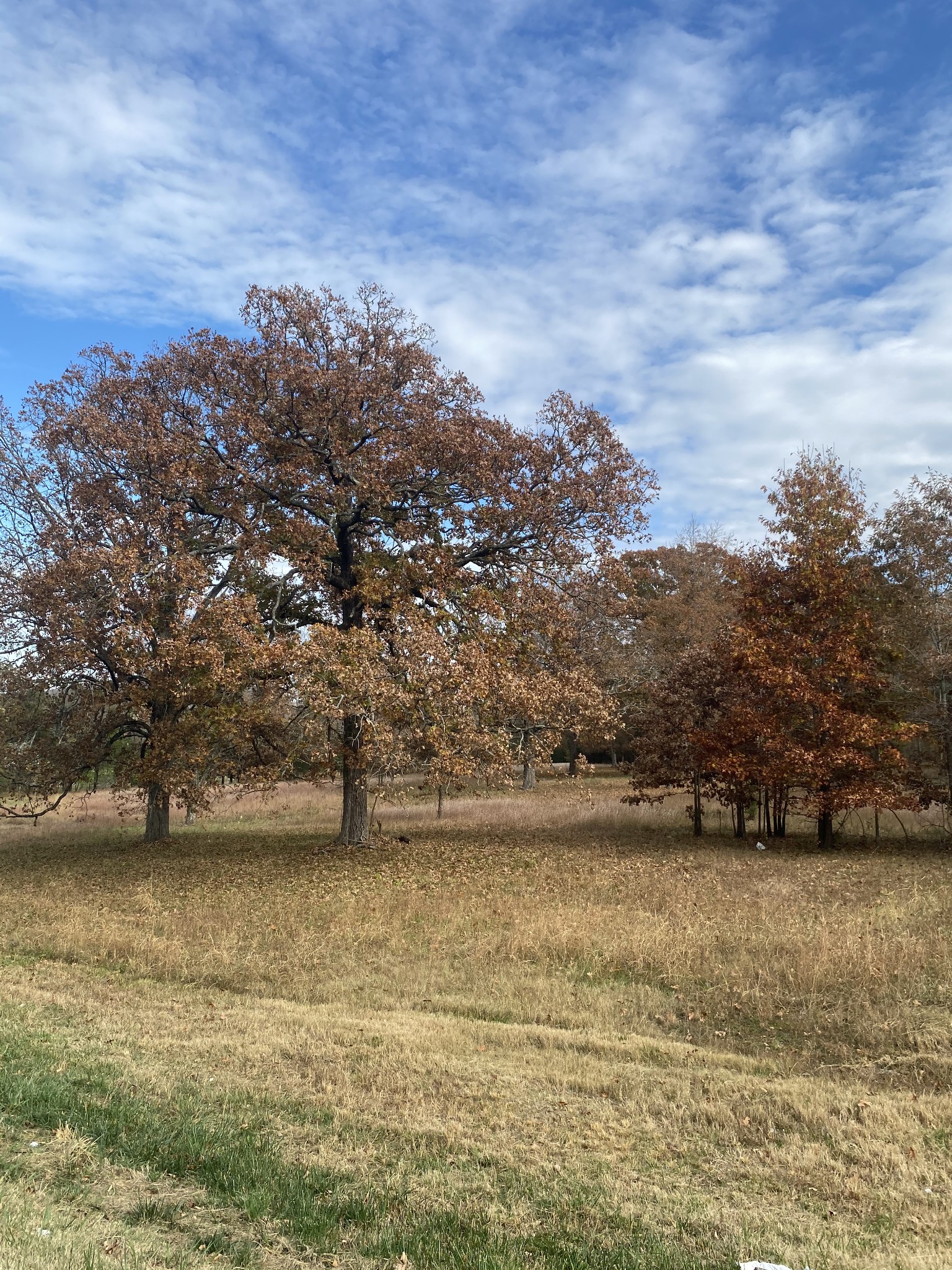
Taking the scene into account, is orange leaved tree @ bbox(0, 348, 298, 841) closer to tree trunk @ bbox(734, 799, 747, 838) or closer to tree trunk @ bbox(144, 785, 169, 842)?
tree trunk @ bbox(144, 785, 169, 842)

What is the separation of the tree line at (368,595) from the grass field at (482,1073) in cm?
380

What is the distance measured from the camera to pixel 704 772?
21703 millimetres

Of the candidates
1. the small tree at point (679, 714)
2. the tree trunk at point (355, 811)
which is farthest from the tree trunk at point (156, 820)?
the small tree at point (679, 714)

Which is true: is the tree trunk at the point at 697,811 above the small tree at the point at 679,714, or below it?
below

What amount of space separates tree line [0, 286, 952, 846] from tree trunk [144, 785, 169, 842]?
1330 millimetres

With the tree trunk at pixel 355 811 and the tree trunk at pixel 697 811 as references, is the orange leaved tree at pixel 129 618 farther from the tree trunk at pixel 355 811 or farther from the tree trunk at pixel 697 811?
the tree trunk at pixel 697 811

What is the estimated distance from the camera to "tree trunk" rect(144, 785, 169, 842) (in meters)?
22.9

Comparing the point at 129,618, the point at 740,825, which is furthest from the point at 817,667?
the point at 129,618

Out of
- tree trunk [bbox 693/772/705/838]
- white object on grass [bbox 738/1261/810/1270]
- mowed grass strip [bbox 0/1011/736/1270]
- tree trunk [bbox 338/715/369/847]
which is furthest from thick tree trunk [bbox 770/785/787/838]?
white object on grass [bbox 738/1261/810/1270]

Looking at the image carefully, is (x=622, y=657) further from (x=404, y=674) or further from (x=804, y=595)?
(x=404, y=674)

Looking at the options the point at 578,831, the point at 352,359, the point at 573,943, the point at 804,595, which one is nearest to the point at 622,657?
the point at 578,831

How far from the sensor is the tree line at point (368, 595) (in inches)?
645

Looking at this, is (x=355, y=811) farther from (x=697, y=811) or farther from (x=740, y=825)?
(x=740, y=825)

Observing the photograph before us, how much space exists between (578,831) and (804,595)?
364 inches
